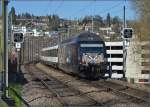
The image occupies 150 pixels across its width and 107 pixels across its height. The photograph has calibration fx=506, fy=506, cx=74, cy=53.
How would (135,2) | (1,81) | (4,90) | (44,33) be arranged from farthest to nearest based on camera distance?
1. (44,33)
2. (135,2)
3. (1,81)
4. (4,90)

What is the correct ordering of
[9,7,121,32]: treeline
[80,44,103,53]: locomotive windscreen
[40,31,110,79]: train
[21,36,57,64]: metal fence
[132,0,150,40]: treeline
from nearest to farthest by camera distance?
[40,31,110,79]: train, [132,0,150,40]: treeline, [80,44,103,53]: locomotive windscreen, [9,7,121,32]: treeline, [21,36,57,64]: metal fence

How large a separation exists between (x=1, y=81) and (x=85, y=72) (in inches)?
609

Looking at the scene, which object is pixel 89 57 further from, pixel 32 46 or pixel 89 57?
pixel 32 46

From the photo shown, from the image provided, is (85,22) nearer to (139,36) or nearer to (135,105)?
(139,36)

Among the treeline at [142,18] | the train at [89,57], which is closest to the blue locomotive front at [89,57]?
the train at [89,57]

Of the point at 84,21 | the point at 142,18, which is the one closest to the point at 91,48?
the point at 142,18

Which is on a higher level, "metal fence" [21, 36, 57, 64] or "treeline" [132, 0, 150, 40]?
"treeline" [132, 0, 150, 40]

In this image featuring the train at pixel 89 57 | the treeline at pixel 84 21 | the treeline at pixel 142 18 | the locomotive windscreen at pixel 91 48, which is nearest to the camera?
the train at pixel 89 57

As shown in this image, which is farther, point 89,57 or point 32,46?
point 32,46

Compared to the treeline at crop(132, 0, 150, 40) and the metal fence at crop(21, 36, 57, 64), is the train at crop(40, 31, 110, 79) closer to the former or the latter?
the treeline at crop(132, 0, 150, 40)

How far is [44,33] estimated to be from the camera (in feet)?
401

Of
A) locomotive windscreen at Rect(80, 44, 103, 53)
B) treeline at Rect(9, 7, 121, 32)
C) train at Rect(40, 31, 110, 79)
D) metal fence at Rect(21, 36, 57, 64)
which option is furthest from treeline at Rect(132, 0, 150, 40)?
metal fence at Rect(21, 36, 57, 64)

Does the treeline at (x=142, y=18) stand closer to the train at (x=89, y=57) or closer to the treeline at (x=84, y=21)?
the train at (x=89, y=57)

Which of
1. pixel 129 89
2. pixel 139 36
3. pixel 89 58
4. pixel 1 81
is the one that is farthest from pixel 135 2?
pixel 1 81
